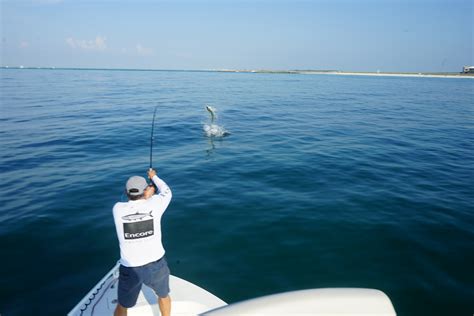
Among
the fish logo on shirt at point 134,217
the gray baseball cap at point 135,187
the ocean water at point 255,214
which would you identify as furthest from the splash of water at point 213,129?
the fish logo on shirt at point 134,217

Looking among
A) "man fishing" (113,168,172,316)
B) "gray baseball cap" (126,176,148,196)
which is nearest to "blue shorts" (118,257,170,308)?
"man fishing" (113,168,172,316)

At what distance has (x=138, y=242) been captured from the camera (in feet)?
12.2

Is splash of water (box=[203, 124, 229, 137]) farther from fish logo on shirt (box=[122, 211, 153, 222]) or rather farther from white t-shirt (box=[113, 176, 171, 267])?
fish logo on shirt (box=[122, 211, 153, 222])

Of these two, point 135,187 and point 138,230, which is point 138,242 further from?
point 135,187

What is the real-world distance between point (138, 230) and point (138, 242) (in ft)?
0.55

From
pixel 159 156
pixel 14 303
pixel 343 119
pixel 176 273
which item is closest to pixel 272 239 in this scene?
pixel 176 273

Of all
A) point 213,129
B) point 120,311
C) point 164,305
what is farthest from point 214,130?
point 120,311

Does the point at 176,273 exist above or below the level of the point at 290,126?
below

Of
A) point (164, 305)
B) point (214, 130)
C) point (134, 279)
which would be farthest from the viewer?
point (214, 130)

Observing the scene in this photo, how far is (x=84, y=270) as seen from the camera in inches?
239

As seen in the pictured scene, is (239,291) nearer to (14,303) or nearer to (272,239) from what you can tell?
(272,239)

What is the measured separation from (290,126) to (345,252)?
48.9ft

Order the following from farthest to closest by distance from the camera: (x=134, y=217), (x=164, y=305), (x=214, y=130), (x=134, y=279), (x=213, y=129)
Result: (x=213, y=129)
(x=214, y=130)
(x=164, y=305)
(x=134, y=279)
(x=134, y=217)

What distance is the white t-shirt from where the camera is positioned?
12.0ft
